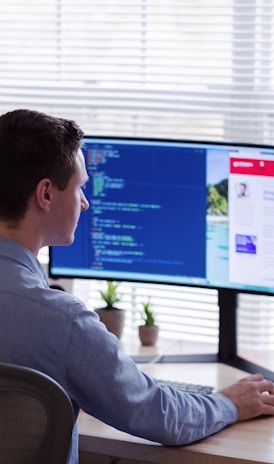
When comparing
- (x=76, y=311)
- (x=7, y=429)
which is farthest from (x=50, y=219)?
(x=7, y=429)

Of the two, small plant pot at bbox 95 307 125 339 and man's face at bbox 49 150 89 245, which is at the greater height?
man's face at bbox 49 150 89 245

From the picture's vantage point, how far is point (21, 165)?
1.79 meters

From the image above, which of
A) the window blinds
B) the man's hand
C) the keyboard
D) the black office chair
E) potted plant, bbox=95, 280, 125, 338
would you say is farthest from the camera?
the window blinds

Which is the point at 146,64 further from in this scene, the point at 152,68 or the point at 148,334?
the point at 148,334

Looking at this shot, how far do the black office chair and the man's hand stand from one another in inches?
21.3

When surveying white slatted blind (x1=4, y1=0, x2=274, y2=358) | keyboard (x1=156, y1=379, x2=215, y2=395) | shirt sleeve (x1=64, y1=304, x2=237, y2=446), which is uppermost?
white slatted blind (x1=4, y1=0, x2=274, y2=358)

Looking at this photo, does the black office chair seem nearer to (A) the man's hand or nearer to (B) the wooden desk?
(B) the wooden desk

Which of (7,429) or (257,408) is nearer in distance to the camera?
(7,429)

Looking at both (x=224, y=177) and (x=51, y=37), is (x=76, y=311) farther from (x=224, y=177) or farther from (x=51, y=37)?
(x=51, y=37)

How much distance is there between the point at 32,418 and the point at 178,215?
996mm

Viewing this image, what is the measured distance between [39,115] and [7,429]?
23.4 inches

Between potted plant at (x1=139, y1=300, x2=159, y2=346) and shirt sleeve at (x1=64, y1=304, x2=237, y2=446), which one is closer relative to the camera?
shirt sleeve at (x1=64, y1=304, x2=237, y2=446)

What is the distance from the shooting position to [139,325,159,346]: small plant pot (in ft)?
8.68

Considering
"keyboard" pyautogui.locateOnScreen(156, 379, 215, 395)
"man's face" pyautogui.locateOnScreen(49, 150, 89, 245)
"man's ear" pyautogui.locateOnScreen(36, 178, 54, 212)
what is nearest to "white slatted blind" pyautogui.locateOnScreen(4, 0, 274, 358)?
"keyboard" pyautogui.locateOnScreen(156, 379, 215, 395)
